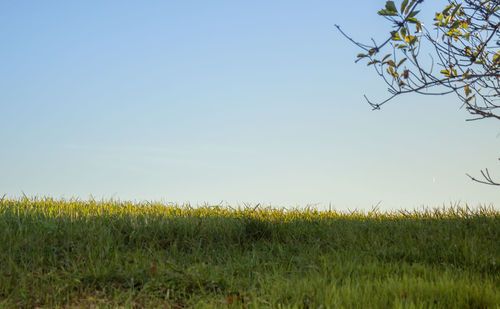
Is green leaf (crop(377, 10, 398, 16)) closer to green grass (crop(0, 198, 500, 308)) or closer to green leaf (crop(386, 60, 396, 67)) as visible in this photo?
green leaf (crop(386, 60, 396, 67))

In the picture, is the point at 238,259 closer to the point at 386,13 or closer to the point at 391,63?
the point at 391,63

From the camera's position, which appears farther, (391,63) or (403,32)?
(391,63)

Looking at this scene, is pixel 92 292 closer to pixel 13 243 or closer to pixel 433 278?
pixel 13 243

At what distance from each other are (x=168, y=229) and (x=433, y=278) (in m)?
3.93

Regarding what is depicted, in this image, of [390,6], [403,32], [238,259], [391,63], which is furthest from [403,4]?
[238,259]

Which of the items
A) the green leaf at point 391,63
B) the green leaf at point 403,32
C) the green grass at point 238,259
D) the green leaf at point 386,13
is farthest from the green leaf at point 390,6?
the green grass at point 238,259

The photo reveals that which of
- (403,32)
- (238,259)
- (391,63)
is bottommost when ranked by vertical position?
(238,259)

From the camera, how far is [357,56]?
18.0 feet

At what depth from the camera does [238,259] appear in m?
6.40

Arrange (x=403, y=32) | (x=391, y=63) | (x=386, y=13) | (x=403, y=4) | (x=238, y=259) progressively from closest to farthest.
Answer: (x=403, y=4)
(x=386, y=13)
(x=403, y=32)
(x=391, y=63)
(x=238, y=259)

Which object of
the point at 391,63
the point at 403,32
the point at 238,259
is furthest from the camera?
the point at 238,259

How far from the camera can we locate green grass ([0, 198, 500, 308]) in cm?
503

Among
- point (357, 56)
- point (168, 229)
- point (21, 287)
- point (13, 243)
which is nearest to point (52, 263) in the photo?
point (21, 287)

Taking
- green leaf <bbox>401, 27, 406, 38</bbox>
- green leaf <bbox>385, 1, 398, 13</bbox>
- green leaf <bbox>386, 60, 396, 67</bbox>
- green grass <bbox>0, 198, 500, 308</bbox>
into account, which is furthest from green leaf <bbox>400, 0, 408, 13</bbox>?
green grass <bbox>0, 198, 500, 308</bbox>
